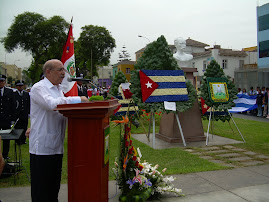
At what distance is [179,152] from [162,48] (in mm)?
2876

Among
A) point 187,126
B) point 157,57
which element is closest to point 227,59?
point 187,126

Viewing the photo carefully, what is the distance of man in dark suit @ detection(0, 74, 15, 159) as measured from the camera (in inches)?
240

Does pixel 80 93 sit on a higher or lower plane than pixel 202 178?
higher

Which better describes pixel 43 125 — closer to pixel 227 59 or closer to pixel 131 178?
pixel 131 178

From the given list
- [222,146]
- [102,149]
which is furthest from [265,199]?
[222,146]

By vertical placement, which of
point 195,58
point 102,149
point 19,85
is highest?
point 195,58

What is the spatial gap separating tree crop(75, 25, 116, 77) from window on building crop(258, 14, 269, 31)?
2609cm

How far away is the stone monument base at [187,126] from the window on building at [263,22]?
29.4m

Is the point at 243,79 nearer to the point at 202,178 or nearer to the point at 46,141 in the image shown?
the point at 202,178

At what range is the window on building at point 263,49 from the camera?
32750 mm

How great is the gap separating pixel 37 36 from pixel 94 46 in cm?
1212

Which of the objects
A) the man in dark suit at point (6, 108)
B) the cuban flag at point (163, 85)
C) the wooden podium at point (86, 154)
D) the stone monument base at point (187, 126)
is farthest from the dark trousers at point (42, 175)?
the stone monument base at point (187, 126)

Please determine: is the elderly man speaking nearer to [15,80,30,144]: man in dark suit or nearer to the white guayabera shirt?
the white guayabera shirt

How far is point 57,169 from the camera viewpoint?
3.00m
